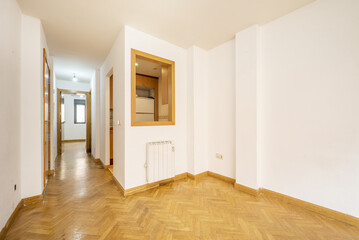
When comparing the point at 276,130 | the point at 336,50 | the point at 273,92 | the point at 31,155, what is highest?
the point at 336,50

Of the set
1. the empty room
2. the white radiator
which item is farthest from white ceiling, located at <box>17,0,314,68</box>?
the white radiator

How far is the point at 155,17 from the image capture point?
7.34ft

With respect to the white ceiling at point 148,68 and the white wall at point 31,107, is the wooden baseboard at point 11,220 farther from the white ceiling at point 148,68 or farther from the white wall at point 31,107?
the white ceiling at point 148,68

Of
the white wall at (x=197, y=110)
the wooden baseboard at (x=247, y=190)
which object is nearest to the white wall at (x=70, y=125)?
the white wall at (x=197, y=110)

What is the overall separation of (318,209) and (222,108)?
2.03 meters

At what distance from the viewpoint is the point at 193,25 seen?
2.45 meters

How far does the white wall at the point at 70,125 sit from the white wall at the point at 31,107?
23.7 feet

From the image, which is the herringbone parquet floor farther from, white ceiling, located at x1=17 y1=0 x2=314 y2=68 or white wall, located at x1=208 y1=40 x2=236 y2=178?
white ceiling, located at x1=17 y1=0 x2=314 y2=68

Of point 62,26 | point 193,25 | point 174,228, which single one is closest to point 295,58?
point 193,25

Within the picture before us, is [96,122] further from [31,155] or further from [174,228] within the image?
[174,228]

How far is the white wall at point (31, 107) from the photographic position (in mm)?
2135

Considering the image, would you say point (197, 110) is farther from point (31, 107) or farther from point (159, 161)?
point (31, 107)

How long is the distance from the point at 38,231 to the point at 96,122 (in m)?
3.22

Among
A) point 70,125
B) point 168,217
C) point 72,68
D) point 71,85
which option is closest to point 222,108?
point 168,217
